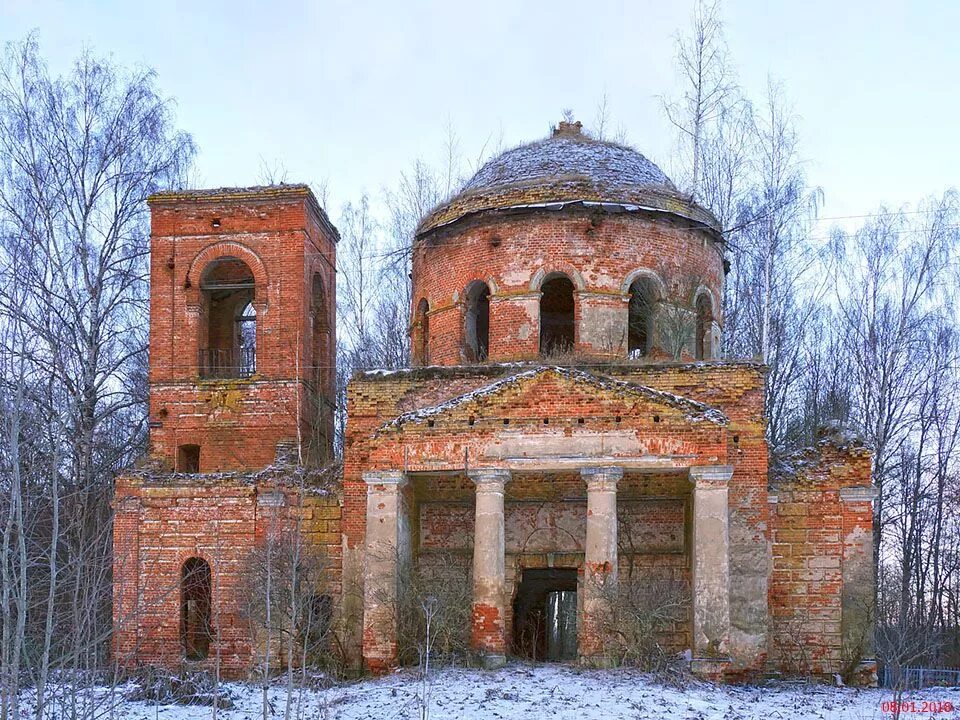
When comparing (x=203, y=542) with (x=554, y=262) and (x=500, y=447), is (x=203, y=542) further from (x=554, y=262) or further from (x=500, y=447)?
(x=554, y=262)

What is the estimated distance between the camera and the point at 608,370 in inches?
713

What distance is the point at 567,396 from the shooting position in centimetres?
1648

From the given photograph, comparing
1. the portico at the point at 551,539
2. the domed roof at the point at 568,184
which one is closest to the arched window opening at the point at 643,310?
the domed roof at the point at 568,184

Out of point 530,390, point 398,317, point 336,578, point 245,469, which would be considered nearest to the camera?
point 530,390

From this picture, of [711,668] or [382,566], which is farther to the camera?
[382,566]

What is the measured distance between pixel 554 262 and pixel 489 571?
17.6ft

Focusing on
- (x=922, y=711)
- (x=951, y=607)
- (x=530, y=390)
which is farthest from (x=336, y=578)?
(x=951, y=607)

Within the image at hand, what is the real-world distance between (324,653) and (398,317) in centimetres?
1369

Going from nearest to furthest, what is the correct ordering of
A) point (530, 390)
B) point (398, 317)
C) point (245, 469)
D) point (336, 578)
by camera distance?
point (530, 390) → point (336, 578) → point (245, 469) → point (398, 317)

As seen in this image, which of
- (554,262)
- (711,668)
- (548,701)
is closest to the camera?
(548,701)

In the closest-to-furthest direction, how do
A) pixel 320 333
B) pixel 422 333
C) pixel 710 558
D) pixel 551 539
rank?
pixel 710 558 < pixel 551 539 < pixel 422 333 < pixel 320 333

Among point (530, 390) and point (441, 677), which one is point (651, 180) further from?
point (441, 677)

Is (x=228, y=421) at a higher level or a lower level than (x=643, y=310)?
lower
